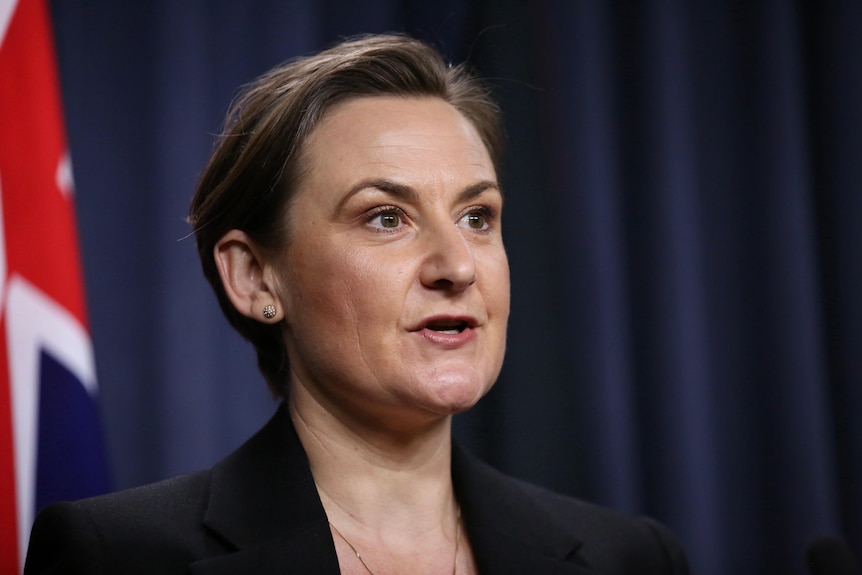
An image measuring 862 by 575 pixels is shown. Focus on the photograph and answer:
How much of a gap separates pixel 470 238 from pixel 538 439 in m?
0.98

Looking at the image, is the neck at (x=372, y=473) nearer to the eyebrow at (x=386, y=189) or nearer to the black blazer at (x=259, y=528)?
the black blazer at (x=259, y=528)

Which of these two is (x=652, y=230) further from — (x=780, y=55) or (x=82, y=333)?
(x=82, y=333)

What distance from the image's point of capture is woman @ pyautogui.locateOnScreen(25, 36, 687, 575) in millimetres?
1496

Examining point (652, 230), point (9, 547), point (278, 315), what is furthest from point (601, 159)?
point (9, 547)

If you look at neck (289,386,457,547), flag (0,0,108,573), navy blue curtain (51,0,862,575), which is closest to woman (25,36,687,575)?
neck (289,386,457,547)

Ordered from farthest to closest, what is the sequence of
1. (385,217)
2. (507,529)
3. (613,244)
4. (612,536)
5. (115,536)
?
(613,244)
(612,536)
(507,529)
(385,217)
(115,536)

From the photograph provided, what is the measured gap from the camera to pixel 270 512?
5.01 feet

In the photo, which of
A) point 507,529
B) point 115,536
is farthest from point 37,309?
point 507,529

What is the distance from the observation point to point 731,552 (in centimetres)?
238

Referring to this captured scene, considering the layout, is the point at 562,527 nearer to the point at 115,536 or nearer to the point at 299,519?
the point at 299,519

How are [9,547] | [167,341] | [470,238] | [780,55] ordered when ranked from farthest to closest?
[780,55]
[167,341]
[9,547]
[470,238]

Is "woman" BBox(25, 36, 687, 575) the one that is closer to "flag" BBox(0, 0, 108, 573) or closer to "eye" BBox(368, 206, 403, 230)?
"eye" BBox(368, 206, 403, 230)

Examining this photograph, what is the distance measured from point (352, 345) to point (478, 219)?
0.33 metres

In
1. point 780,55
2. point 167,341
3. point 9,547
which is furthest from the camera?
point 780,55
